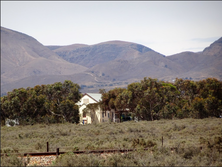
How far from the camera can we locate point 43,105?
5116 centimetres

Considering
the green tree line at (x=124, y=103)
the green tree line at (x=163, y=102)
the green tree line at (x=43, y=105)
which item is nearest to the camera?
the green tree line at (x=163, y=102)

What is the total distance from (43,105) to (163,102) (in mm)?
19862

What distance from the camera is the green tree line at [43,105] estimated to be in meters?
49.5

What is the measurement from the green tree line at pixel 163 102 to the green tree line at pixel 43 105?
719 cm

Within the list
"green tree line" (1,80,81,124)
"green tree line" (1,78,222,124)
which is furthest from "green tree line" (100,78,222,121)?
"green tree line" (1,80,81,124)

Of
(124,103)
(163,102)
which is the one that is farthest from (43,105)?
(163,102)

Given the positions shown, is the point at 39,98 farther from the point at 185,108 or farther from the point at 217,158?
the point at 217,158

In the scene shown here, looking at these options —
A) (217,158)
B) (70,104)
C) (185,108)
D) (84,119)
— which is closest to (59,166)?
(217,158)

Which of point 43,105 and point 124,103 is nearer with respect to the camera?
point 124,103

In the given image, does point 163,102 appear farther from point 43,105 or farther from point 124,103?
point 43,105

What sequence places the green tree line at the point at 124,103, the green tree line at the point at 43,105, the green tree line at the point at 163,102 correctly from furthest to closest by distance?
the green tree line at the point at 43,105
the green tree line at the point at 124,103
the green tree line at the point at 163,102

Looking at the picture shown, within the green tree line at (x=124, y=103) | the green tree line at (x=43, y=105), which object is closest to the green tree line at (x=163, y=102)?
the green tree line at (x=124, y=103)

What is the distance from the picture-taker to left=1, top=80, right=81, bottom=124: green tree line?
4953cm

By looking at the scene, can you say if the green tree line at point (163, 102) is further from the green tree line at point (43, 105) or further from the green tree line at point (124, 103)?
the green tree line at point (43, 105)
